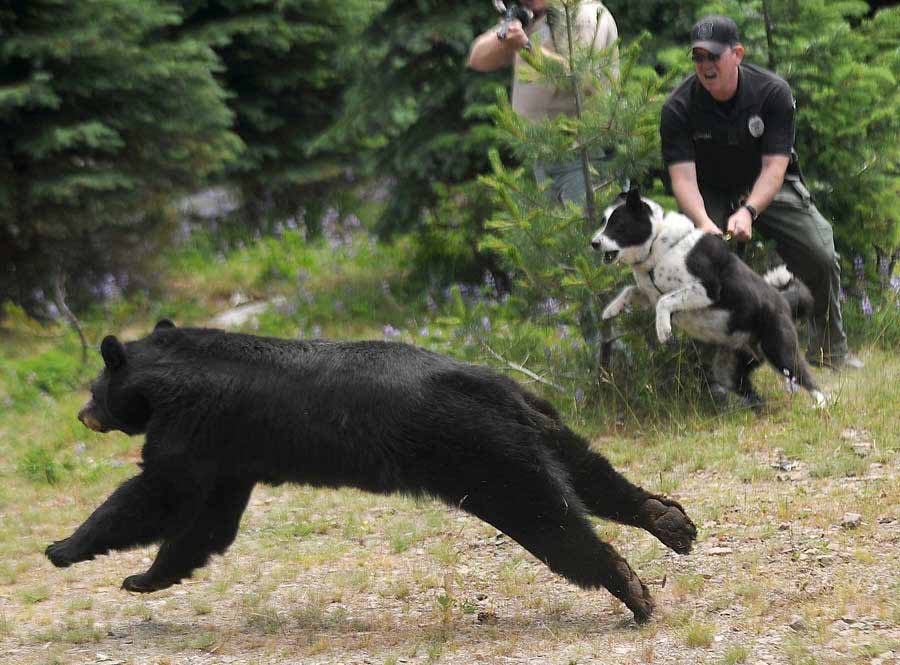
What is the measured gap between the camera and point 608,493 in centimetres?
466

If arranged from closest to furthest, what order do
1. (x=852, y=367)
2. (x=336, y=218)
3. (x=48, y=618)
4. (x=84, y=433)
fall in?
(x=48, y=618), (x=852, y=367), (x=84, y=433), (x=336, y=218)

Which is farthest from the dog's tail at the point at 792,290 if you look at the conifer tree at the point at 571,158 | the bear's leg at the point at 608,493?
the bear's leg at the point at 608,493

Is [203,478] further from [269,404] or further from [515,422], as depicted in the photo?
[515,422]

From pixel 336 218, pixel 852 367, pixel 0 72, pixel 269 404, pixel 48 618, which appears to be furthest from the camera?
pixel 336 218

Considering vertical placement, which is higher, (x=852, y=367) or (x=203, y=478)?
(x=203, y=478)

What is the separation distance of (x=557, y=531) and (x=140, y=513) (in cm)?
173

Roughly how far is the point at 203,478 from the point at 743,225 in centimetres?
317

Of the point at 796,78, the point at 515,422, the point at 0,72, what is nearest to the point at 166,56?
the point at 0,72

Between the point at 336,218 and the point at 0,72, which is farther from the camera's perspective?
the point at 336,218

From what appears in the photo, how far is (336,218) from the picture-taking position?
41.7ft

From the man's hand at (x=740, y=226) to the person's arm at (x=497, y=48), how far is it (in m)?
1.77

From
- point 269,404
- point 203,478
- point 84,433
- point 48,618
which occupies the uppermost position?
point 269,404

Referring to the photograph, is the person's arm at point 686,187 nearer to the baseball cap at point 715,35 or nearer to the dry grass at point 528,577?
the baseball cap at point 715,35

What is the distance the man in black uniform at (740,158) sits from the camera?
20.7 feet
